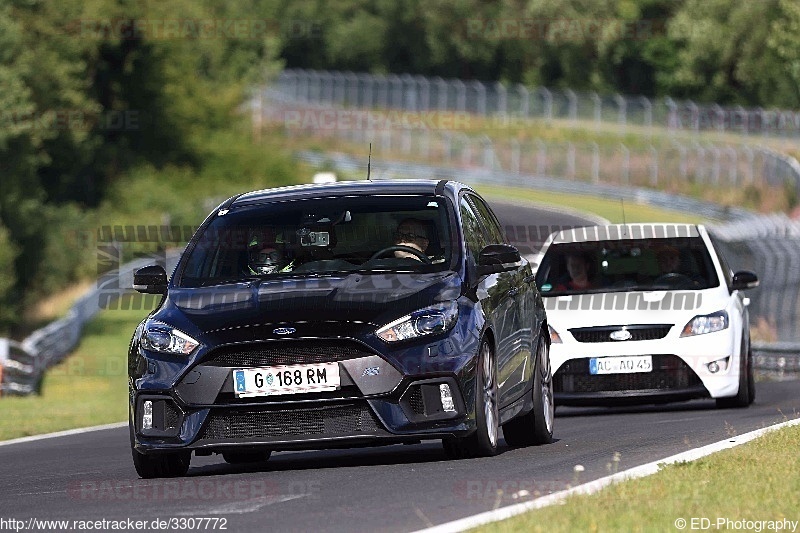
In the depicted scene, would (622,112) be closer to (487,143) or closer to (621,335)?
(487,143)

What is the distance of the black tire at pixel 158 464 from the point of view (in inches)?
432

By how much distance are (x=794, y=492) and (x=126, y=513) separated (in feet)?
10.3

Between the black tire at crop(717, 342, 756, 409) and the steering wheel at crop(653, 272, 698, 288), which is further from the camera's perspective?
the steering wheel at crop(653, 272, 698, 288)

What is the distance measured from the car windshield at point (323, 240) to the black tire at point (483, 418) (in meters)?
0.67

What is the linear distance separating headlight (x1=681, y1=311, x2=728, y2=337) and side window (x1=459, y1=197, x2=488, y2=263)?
14.5 ft

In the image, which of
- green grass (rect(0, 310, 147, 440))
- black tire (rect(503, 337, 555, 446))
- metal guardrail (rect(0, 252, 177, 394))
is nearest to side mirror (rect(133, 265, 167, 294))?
→ black tire (rect(503, 337, 555, 446))

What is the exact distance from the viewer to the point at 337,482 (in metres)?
10.0


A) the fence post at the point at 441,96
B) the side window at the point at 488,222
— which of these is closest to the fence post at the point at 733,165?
the fence post at the point at 441,96

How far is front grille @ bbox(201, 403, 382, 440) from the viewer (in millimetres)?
10492

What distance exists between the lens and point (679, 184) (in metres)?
67.2

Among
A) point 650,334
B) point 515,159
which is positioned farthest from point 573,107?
point 650,334

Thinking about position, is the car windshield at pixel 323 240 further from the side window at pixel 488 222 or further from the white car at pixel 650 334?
the white car at pixel 650 334

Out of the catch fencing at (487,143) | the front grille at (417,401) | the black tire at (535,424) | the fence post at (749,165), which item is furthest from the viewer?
the catch fencing at (487,143)

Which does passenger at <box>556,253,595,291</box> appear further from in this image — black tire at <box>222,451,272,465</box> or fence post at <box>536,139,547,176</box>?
fence post at <box>536,139,547,176</box>
